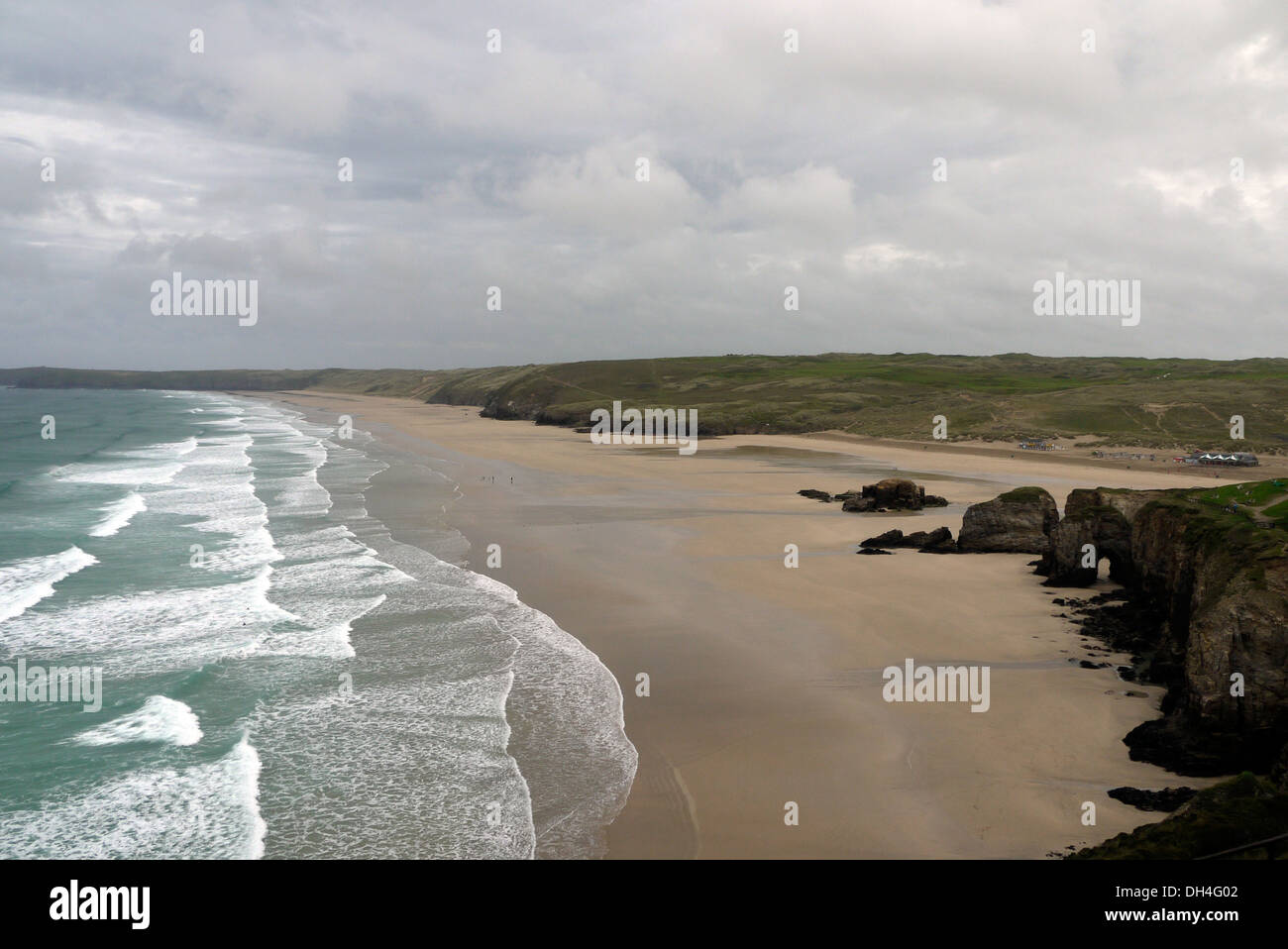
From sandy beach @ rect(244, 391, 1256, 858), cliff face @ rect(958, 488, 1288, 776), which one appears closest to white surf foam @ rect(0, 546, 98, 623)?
sandy beach @ rect(244, 391, 1256, 858)

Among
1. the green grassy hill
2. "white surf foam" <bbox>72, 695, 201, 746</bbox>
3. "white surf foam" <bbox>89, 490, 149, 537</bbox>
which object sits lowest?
"white surf foam" <bbox>72, 695, 201, 746</bbox>

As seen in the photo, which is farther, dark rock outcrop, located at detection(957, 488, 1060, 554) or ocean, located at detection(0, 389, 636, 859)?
dark rock outcrop, located at detection(957, 488, 1060, 554)

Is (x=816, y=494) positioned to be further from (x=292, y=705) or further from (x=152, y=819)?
(x=152, y=819)

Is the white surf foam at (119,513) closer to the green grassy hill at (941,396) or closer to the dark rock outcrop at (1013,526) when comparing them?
the dark rock outcrop at (1013,526)

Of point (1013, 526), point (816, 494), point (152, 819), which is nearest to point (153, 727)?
point (152, 819)

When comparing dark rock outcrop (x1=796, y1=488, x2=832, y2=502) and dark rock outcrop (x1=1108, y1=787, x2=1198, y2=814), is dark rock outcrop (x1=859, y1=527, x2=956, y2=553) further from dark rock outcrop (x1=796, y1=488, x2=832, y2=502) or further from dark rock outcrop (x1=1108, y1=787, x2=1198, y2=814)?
dark rock outcrop (x1=1108, y1=787, x2=1198, y2=814)

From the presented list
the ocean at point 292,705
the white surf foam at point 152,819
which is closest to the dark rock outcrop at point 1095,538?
the ocean at point 292,705
